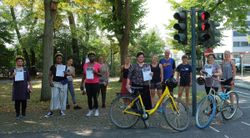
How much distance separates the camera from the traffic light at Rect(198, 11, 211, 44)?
1101 centimetres

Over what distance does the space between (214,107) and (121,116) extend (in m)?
2.14

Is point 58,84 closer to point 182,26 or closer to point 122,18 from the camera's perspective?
point 182,26

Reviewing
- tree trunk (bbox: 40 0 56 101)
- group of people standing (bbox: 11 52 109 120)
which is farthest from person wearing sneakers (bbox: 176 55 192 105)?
tree trunk (bbox: 40 0 56 101)

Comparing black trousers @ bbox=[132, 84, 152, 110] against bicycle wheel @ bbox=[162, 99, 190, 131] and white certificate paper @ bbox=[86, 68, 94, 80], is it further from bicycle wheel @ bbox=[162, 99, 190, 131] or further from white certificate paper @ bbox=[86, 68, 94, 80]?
white certificate paper @ bbox=[86, 68, 94, 80]

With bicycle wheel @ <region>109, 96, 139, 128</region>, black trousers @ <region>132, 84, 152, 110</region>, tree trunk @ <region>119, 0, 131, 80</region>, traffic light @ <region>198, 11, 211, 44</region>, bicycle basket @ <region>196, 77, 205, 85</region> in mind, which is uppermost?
tree trunk @ <region>119, 0, 131, 80</region>

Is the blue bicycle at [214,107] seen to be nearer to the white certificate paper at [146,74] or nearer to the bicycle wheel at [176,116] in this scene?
the bicycle wheel at [176,116]

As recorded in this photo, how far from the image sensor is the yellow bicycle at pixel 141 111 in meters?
9.35

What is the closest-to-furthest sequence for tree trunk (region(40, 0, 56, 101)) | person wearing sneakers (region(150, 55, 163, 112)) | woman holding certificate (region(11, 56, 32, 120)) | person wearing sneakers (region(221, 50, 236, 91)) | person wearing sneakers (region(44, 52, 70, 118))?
woman holding certificate (region(11, 56, 32, 120)) → person wearing sneakers (region(44, 52, 70, 118)) → person wearing sneakers (region(221, 50, 236, 91)) → person wearing sneakers (region(150, 55, 163, 112)) → tree trunk (region(40, 0, 56, 101))

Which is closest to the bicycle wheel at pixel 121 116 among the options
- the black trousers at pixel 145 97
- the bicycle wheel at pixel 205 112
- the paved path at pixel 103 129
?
the paved path at pixel 103 129

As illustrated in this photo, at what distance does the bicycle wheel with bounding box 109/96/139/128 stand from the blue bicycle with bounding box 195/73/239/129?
148cm

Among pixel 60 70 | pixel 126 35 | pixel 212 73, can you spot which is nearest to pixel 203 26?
pixel 212 73

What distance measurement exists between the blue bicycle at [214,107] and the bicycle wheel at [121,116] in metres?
1.48

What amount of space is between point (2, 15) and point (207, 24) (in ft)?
121

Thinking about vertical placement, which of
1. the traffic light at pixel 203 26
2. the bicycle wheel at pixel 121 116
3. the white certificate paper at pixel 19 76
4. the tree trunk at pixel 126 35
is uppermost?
the tree trunk at pixel 126 35
